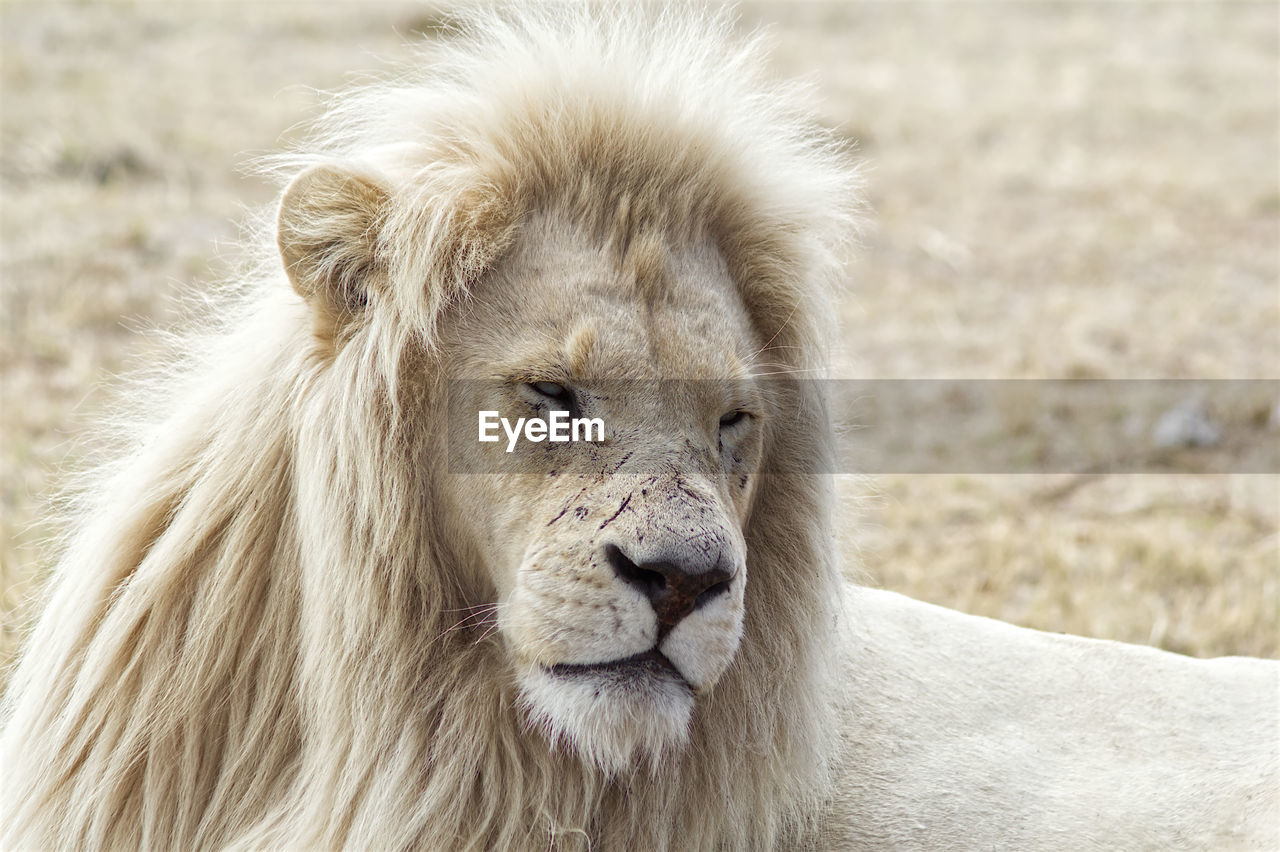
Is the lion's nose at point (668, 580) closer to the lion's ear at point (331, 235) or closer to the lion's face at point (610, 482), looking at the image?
the lion's face at point (610, 482)

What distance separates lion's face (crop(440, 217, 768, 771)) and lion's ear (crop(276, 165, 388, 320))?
→ 177mm

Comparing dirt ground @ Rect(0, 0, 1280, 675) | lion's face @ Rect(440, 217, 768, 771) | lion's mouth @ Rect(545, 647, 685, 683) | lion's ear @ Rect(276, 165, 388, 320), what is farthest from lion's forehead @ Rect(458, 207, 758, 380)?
dirt ground @ Rect(0, 0, 1280, 675)

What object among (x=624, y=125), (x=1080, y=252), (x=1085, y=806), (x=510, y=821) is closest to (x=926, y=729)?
(x=1085, y=806)

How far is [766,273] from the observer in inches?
90.4

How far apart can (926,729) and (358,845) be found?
1.08 meters

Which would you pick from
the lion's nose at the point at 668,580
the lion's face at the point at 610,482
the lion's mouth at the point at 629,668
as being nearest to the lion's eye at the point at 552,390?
the lion's face at the point at 610,482

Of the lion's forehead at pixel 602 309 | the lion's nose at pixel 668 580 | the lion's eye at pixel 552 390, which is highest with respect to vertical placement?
the lion's forehead at pixel 602 309

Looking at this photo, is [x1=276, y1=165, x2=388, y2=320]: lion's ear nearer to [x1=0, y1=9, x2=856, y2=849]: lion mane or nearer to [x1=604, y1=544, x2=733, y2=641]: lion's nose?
[x1=0, y1=9, x2=856, y2=849]: lion mane

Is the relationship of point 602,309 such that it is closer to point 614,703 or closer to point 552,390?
point 552,390

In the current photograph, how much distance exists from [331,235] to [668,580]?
760 millimetres

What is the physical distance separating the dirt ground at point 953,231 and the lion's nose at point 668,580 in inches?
31.5

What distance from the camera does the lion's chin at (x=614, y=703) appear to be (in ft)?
6.02
